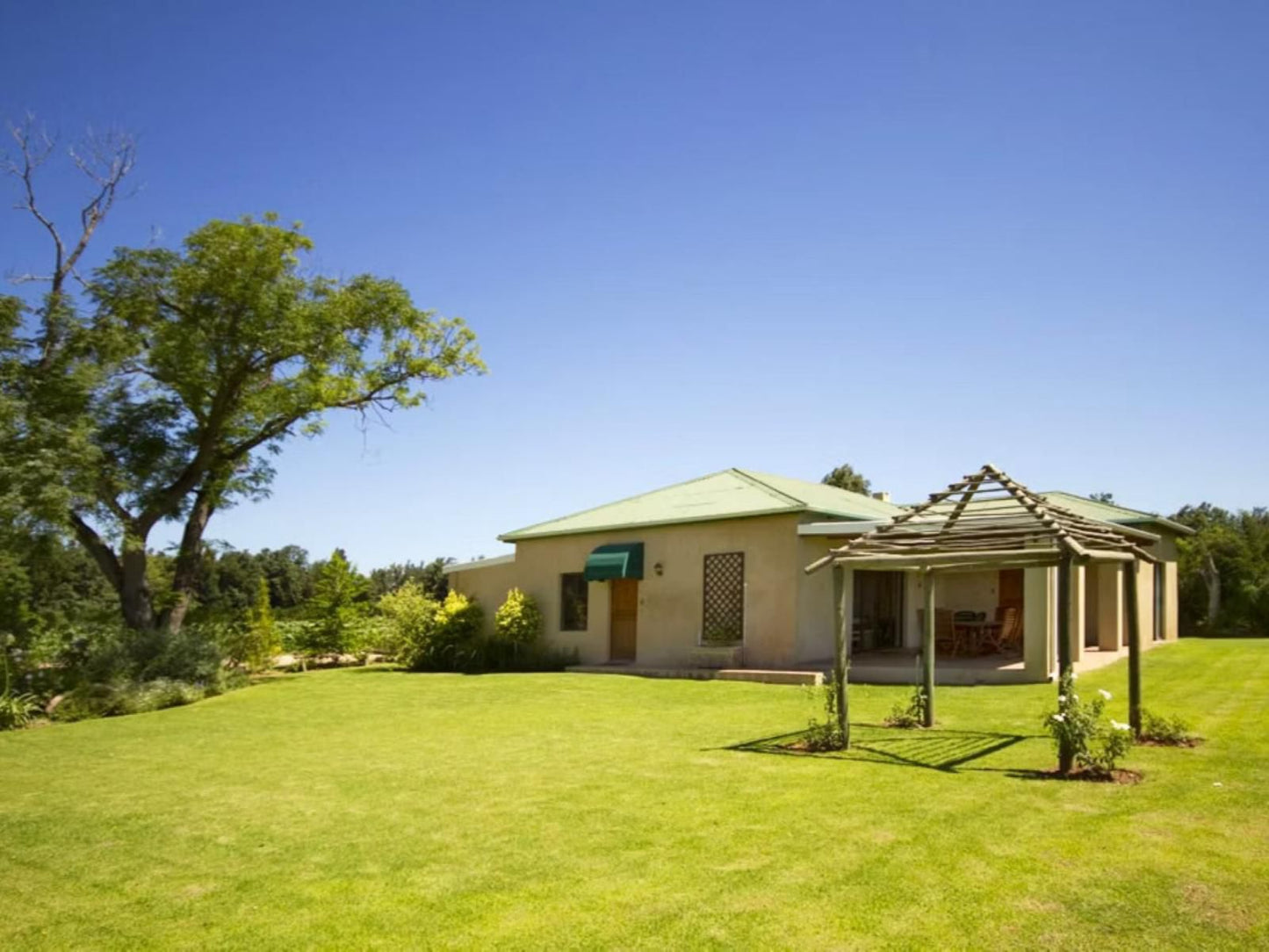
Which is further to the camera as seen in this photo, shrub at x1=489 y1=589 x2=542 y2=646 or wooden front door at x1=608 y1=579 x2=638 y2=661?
shrub at x1=489 y1=589 x2=542 y2=646

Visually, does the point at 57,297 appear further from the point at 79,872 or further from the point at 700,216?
the point at 79,872

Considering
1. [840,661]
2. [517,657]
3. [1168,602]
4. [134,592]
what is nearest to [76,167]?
[134,592]

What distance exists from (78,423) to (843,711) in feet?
56.6

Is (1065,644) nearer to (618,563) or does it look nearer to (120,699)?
(618,563)

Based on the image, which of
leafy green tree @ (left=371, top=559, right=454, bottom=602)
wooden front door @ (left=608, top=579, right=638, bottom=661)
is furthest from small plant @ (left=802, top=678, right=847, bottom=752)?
leafy green tree @ (left=371, top=559, right=454, bottom=602)

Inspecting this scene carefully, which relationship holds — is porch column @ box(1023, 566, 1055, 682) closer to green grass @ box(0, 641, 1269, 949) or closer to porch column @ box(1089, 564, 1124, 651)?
green grass @ box(0, 641, 1269, 949)

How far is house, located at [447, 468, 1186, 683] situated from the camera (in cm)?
1756

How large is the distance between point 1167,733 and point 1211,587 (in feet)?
93.4

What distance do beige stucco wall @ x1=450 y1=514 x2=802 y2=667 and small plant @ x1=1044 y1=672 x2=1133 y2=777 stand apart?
394 inches

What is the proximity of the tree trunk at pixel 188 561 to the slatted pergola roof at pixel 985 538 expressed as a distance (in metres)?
17.4

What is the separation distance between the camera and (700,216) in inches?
643

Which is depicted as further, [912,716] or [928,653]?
[912,716]

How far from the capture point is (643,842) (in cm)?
603

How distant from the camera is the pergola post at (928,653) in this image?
10695mm
